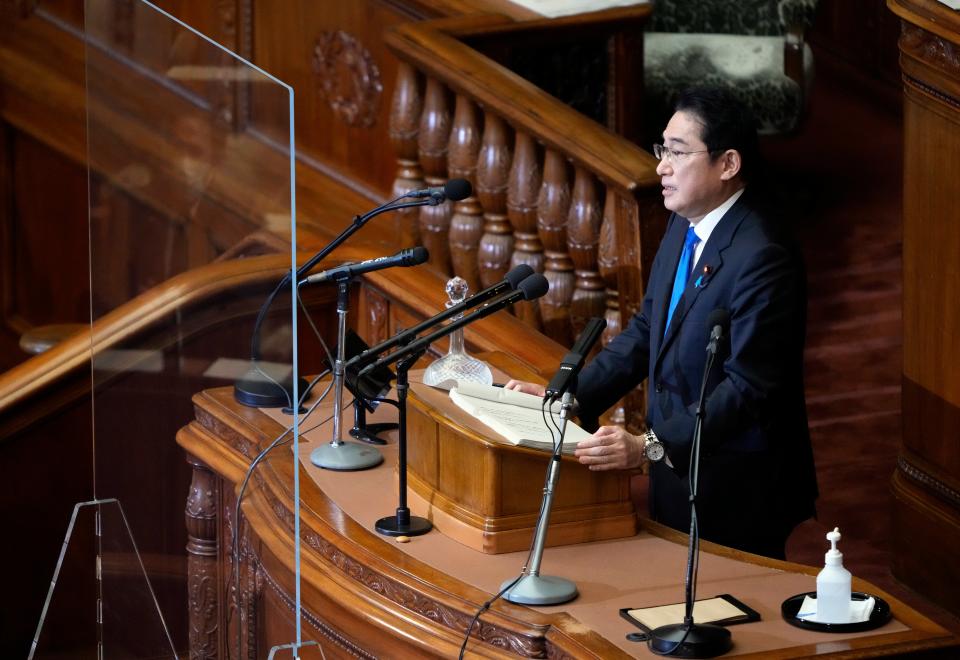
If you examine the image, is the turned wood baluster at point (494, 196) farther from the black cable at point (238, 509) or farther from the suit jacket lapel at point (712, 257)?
the suit jacket lapel at point (712, 257)

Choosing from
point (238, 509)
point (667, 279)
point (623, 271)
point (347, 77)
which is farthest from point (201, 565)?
point (347, 77)

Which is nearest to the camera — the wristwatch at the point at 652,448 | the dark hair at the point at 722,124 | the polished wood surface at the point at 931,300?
the wristwatch at the point at 652,448

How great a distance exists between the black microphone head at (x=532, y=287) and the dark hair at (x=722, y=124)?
2.03 ft

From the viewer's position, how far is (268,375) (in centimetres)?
325

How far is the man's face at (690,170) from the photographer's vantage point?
3.23 meters

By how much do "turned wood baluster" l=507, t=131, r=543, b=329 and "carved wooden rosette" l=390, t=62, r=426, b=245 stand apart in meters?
0.46

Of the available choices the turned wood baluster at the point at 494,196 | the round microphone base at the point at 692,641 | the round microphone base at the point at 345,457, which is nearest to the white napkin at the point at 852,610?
the round microphone base at the point at 692,641

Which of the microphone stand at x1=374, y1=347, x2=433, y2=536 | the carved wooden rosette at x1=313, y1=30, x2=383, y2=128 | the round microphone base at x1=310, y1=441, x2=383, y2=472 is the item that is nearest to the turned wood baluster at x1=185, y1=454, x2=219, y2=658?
the round microphone base at x1=310, y1=441, x2=383, y2=472

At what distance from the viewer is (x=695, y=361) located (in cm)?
330

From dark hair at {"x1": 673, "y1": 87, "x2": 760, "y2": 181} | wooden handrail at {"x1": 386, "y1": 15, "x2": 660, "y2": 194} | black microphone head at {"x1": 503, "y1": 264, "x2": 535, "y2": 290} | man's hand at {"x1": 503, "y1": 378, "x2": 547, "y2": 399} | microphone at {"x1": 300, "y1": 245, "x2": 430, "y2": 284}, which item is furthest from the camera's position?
wooden handrail at {"x1": 386, "y1": 15, "x2": 660, "y2": 194}

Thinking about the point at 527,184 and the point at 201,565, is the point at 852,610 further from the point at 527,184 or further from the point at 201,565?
the point at 527,184

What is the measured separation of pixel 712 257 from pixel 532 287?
2.05 ft

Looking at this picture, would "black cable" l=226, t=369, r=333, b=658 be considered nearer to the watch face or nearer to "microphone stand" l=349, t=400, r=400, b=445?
"microphone stand" l=349, t=400, r=400, b=445

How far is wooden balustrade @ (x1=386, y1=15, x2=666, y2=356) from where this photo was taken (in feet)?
14.2
